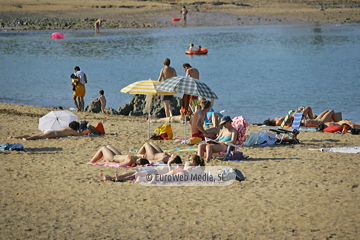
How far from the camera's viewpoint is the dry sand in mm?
5895


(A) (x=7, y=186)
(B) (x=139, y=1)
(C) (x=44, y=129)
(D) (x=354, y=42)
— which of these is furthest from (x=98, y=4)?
(A) (x=7, y=186)

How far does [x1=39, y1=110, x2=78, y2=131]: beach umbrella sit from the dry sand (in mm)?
1594

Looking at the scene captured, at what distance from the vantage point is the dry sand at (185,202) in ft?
19.3

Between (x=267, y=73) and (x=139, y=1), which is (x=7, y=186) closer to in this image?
(x=267, y=73)

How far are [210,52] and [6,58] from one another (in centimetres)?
1393

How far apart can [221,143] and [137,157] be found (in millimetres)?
1535

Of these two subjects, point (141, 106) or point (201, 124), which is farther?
point (141, 106)

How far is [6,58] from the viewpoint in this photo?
3306 centimetres

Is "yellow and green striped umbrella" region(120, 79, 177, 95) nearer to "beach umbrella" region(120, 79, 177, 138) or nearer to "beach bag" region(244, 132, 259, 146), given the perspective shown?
"beach umbrella" region(120, 79, 177, 138)

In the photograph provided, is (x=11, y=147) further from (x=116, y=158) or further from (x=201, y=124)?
(x=201, y=124)

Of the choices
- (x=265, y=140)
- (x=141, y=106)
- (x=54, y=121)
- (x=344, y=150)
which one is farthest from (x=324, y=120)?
(x=54, y=121)

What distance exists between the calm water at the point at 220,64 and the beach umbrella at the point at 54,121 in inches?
289

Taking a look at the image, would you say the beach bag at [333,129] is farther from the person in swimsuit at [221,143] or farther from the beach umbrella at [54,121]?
the beach umbrella at [54,121]

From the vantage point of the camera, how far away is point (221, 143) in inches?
357
